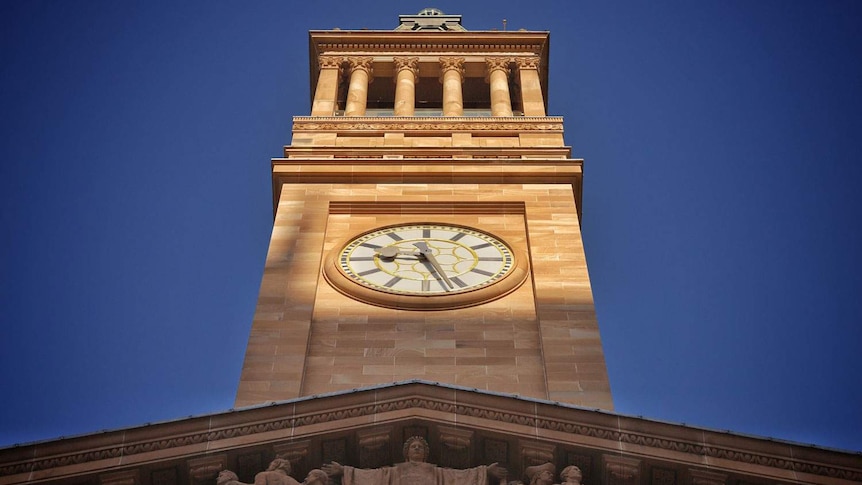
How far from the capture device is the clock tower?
3397 cm

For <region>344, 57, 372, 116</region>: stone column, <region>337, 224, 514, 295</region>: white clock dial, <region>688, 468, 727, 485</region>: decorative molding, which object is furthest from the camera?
<region>344, 57, 372, 116</region>: stone column

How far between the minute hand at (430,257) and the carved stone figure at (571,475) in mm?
13290

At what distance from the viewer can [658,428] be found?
24.8 metres

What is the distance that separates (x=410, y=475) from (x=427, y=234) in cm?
1689

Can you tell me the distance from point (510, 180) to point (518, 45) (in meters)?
12.6

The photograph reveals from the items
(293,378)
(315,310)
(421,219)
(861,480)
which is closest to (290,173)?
(421,219)

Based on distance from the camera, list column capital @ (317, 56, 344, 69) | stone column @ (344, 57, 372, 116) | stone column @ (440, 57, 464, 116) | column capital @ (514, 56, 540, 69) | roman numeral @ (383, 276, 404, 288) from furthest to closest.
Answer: column capital @ (514, 56, 540, 69)
column capital @ (317, 56, 344, 69)
stone column @ (440, 57, 464, 116)
stone column @ (344, 57, 372, 116)
roman numeral @ (383, 276, 404, 288)

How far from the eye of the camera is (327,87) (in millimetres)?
51094

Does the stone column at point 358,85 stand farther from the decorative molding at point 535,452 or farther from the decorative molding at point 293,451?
the decorative molding at point 535,452

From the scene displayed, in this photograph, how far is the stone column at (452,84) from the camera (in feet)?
164

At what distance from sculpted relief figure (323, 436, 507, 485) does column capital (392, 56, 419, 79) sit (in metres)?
30.0

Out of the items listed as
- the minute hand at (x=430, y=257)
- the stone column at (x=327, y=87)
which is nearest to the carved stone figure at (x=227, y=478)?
the minute hand at (x=430, y=257)

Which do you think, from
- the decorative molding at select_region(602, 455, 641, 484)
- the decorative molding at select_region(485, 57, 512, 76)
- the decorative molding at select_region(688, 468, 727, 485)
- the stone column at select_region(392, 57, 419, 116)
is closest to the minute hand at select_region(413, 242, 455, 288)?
the stone column at select_region(392, 57, 419, 116)

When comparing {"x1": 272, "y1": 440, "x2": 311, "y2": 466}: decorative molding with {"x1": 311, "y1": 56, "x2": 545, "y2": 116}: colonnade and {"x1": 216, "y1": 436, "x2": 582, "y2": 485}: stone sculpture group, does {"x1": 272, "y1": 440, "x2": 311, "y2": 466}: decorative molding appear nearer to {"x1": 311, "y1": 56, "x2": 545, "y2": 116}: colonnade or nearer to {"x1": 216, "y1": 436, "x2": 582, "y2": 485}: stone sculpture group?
{"x1": 216, "y1": 436, "x2": 582, "y2": 485}: stone sculpture group
